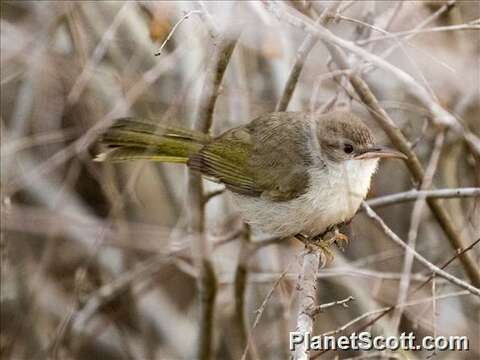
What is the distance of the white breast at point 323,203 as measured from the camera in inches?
189

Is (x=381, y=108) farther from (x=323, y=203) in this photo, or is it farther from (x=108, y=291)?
(x=108, y=291)

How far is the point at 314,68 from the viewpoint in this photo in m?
6.06

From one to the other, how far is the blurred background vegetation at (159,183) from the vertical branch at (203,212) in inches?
10.0

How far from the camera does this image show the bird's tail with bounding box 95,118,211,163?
5.22 meters

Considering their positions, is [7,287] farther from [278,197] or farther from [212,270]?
[278,197]

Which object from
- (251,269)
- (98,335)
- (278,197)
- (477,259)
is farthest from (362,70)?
(98,335)

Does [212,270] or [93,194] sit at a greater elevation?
[93,194]

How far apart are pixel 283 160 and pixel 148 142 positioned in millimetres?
870

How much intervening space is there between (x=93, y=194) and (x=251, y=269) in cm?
206

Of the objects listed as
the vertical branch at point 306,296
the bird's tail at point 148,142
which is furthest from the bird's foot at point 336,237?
the bird's tail at point 148,142

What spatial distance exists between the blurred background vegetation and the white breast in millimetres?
549

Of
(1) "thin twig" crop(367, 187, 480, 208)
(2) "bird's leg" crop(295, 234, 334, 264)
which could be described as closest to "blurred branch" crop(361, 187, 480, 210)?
(1) "thin twig" crop(367, 187, 480, 208)

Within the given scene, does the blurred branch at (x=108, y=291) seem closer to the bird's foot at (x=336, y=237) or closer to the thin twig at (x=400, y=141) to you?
the bird's foot at (x=336, y=237)

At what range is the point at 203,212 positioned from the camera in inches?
210
